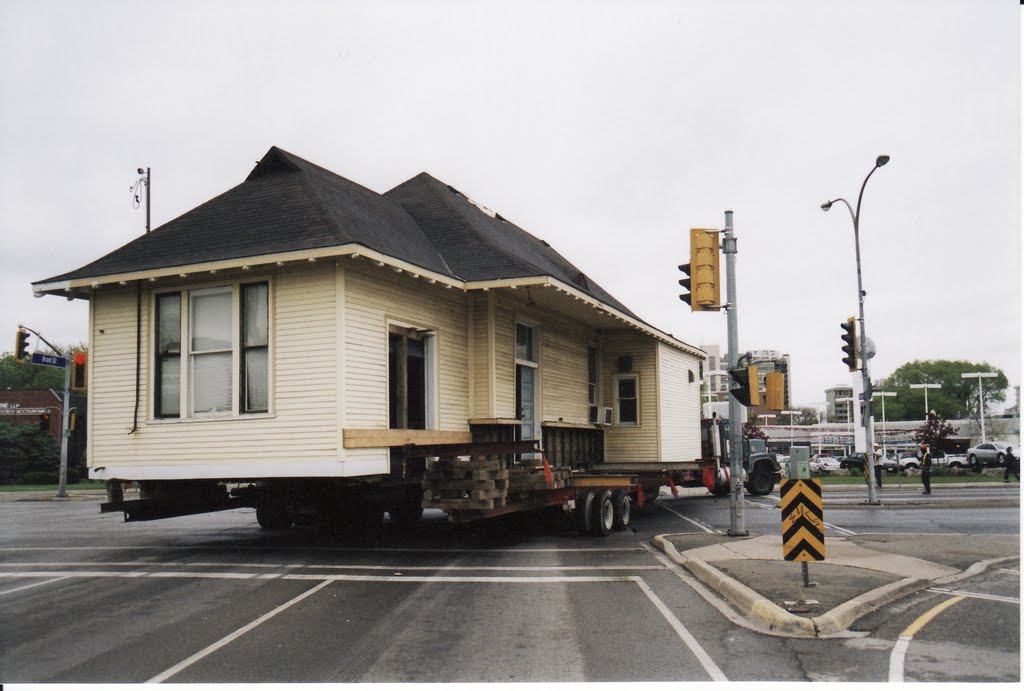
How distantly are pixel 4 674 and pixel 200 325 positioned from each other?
7.47 m

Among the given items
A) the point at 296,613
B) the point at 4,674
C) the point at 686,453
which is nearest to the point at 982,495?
the point at 686,453

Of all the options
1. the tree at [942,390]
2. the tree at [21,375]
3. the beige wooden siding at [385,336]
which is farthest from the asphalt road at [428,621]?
the tree at [942,390]

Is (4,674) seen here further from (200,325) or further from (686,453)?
(686,453)

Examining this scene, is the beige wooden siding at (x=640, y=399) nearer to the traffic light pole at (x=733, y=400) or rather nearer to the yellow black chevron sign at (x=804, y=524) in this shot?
the traffic light pole at (x=733, y=400)

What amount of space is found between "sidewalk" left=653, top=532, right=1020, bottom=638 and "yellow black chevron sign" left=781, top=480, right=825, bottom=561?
1.41ft

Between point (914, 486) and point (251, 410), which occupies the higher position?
point (251, 410)

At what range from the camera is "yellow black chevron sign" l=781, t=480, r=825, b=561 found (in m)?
9.32

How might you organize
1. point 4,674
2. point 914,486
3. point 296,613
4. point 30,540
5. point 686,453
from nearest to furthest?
point 4,674, point 296,613, point 30,540, point 686,453, point 914,486

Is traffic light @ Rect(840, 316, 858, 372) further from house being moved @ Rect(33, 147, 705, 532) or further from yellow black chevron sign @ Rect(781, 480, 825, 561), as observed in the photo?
yellow black chevron sign @ Rect(781, 480, 825, 561)

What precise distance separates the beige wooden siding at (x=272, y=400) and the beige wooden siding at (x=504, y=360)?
4308 millimetres

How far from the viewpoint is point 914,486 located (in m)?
33.2

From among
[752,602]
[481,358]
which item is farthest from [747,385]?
[752,602]

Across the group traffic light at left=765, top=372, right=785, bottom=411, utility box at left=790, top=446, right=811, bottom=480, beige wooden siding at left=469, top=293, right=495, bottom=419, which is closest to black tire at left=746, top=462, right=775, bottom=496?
beige wooden siding at left=469, top=293, right=495, bottom=419

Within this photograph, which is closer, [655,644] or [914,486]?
[655,644]
